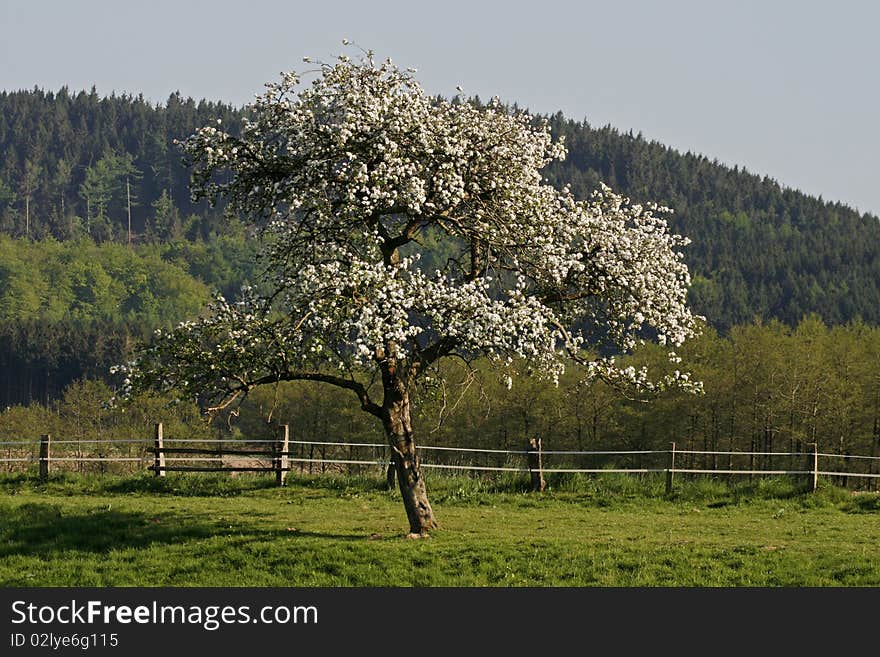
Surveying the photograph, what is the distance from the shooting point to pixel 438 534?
2586 cm

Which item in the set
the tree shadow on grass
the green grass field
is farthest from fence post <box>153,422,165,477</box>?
the tree shadow on grass

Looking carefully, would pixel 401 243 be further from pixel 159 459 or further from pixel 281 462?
pixel 159 459

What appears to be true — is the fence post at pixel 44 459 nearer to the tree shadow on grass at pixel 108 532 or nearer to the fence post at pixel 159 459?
the fence post at pixel 159 459

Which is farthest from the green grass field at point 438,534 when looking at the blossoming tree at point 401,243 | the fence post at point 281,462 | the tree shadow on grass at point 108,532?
the blossoming tree at point 401,243

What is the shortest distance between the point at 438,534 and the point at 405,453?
2.06 metres

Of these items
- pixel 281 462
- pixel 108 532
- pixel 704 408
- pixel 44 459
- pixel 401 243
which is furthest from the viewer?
pixel 704 408

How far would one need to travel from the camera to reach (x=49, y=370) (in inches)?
7485

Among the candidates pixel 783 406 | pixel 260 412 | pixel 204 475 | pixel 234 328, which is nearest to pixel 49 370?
pixel 260 412

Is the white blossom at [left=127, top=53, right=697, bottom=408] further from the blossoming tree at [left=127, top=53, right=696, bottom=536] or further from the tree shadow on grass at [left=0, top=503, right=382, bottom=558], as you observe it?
the tree shadow on grass at [left=0, top=503, right=382, bottom=558]

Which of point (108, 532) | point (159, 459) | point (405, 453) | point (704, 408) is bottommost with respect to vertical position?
point (108, 532)

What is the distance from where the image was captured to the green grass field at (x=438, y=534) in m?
22.2

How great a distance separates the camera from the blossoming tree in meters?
23.7

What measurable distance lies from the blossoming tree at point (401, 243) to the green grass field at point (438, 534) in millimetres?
3215

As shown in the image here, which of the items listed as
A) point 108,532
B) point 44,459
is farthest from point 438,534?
point 44,459
